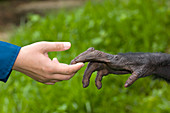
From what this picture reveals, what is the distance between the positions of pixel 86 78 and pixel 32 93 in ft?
4.39

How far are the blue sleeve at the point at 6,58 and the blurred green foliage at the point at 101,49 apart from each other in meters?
1.07

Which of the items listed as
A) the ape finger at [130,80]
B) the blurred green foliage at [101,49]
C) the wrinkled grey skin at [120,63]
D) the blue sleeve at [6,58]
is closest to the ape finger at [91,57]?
the wrinkled grey skin at [120,63]

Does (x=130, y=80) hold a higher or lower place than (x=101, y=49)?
higher

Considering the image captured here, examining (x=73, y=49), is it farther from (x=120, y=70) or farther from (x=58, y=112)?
(x=120, y=70)

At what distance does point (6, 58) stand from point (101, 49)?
1874mm

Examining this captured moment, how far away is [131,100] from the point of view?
8.14 ft

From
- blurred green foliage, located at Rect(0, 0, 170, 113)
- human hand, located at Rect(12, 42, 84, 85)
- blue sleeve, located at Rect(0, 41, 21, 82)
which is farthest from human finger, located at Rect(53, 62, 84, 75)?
blurred green foliage, located at Rect(0, 0, 170, 113)

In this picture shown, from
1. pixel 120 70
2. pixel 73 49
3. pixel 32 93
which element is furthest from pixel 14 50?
pixel 73 49

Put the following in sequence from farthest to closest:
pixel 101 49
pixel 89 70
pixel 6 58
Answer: pixel 101 49 < pixel 89 70 < pixel 6 58

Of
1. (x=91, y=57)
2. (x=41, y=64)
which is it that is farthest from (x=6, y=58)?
(x=91, y=57)

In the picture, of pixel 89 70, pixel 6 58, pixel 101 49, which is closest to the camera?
pixel 6 58

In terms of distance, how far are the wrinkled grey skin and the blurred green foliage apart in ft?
2.89

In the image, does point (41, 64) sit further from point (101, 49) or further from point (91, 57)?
point (101, 49)

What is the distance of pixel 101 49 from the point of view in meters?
3.11
